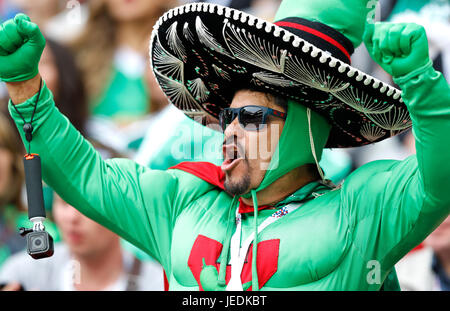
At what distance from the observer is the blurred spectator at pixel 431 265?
378 cm

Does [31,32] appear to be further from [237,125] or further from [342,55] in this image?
[342,55]

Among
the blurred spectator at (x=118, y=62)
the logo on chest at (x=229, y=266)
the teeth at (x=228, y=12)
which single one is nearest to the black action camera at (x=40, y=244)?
the logo on chest at (x=229, y=266)

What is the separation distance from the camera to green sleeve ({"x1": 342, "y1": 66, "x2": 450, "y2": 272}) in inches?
78.4

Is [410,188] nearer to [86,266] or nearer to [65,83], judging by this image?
[86,266]

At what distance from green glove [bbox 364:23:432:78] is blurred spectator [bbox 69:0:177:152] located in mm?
2643

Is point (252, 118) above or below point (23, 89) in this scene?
below

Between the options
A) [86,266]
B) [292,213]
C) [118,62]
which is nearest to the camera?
[292,213]

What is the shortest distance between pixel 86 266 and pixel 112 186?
5.79 feet

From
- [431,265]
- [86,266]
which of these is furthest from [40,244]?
[431,265]

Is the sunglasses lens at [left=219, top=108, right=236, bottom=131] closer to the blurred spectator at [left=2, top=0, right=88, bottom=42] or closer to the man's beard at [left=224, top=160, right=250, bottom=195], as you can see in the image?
the man's beard at [left=224, top=160, right=250, bottom=195]

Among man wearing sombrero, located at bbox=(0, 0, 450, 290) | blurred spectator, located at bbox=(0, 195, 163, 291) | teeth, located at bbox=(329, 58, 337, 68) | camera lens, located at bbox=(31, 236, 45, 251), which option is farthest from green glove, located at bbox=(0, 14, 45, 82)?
blurred spectator, located at bbox=(0, 195, 163, 291)

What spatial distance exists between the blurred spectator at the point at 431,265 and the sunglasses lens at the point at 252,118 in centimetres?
170

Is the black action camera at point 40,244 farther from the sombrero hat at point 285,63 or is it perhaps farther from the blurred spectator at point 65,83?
the blurred spectator at point 65,83

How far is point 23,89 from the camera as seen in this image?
245cm
